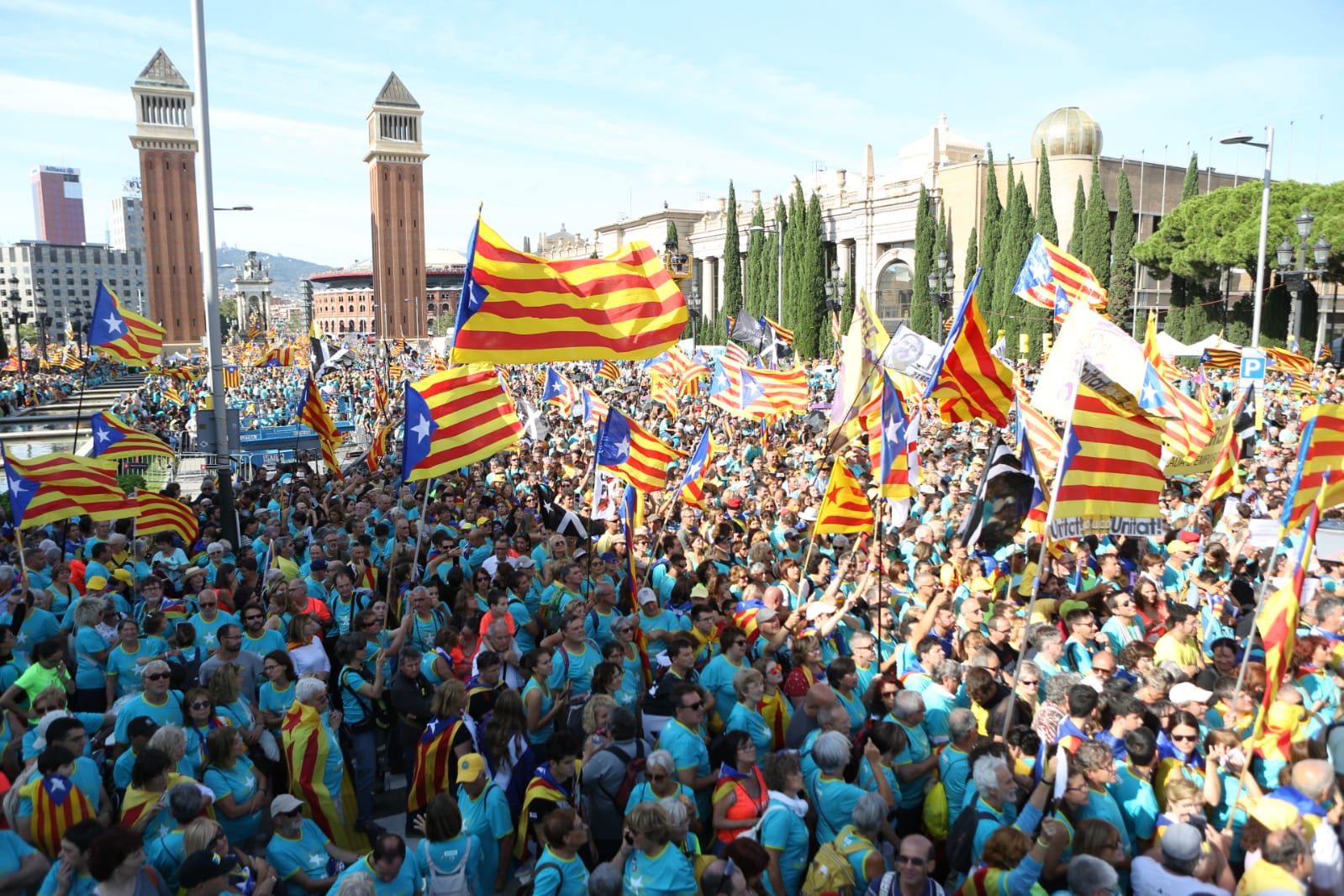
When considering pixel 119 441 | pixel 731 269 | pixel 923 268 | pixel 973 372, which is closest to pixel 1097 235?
pixel 923 268

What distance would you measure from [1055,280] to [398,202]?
105122 mm

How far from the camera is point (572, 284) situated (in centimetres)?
766

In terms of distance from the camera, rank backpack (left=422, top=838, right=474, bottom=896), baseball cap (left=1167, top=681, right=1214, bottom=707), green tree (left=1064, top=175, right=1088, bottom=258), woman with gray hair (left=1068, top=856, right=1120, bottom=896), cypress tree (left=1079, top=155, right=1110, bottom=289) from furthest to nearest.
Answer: green tree (left=1064, top=175, right=1088, bottom=258) < cypress tree (left=1079, top=155, right=1110, bottom=289) < baseball cap (left=1167, top=681, right=1214, bottom=707) < backpack (left=422, top=838, right=474, bottom=896) < woman with gray hair (left=1068, top=856, right=1120, bottom=896)

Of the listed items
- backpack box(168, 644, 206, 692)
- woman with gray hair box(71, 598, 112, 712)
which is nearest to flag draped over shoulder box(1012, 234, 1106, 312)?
backpack box(168, 644, 206, 692)

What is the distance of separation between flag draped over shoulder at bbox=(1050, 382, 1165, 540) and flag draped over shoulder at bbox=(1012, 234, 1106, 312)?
6.13 metres

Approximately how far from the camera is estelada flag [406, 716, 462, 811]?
17.8 ft

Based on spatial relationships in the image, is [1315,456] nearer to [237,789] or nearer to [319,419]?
[237,789]

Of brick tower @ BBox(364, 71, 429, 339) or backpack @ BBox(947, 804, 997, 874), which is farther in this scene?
brick tower @ BBox(364, 71, 429, 339)

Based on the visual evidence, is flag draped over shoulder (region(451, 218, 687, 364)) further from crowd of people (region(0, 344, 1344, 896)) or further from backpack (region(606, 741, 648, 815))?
backpack (region(606, 741, 648, 815))

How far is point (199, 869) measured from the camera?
156 inches

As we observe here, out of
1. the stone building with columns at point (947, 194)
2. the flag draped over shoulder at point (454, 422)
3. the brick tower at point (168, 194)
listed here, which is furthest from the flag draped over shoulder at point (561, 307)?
the brick tower at point (168, 194)

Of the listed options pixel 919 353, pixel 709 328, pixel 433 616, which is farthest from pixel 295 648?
pixel 709 328

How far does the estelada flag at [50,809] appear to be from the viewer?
4.57 meters

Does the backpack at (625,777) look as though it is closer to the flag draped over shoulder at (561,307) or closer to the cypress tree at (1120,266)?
the flag draped over shoulder at (561,307)
